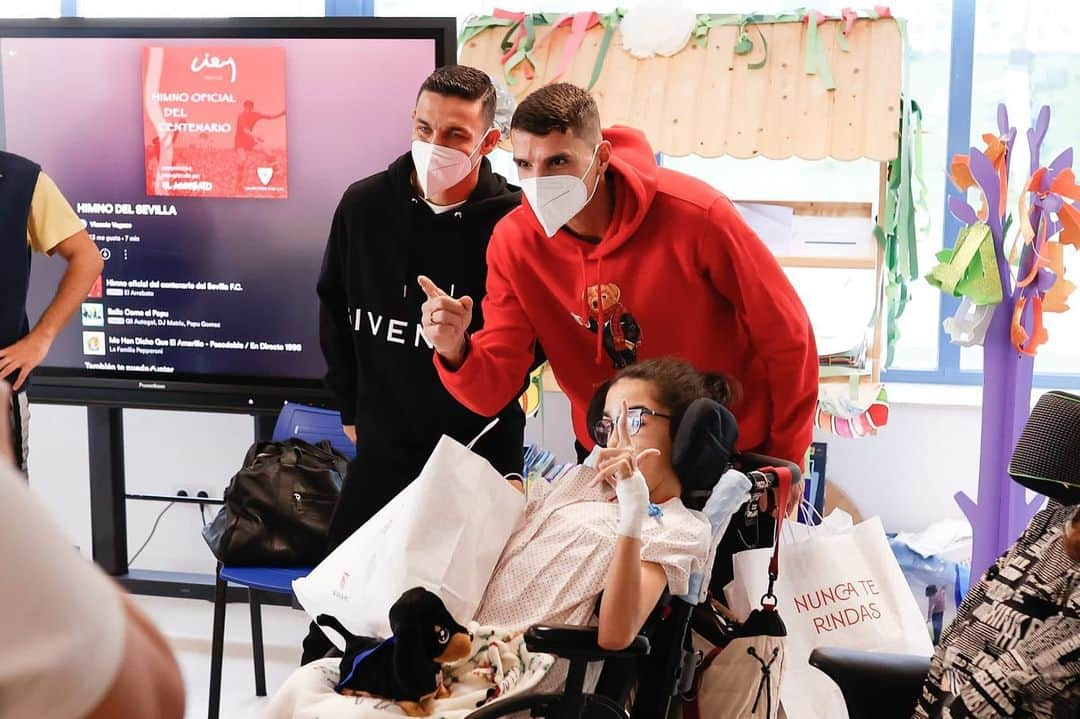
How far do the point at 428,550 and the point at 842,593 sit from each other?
79cm

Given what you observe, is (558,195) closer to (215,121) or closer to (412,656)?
(412,656)

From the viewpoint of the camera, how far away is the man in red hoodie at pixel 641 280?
2365mm

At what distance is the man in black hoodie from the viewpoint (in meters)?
2.99

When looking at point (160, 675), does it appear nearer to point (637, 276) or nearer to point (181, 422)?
point (637, 276)

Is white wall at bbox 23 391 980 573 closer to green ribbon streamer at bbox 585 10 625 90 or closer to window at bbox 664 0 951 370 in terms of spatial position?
window at bbox 664 0 951 370

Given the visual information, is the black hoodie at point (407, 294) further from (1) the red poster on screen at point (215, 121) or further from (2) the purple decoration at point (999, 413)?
(2) the purple decoration at point (999, 413)

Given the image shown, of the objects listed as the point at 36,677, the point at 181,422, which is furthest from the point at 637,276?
the point at 181,422

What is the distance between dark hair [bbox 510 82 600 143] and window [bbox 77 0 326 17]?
2.96 meters

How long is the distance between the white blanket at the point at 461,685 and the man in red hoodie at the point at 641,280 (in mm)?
546

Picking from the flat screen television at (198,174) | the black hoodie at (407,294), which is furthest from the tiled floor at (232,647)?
the black hoodie at (407,294)

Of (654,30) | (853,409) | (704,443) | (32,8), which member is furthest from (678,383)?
(32,8)

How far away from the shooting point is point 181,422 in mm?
4879

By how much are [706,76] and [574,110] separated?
1971 millimetres

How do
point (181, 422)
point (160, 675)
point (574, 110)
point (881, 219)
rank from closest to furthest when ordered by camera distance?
1. point (160, 675)
2. point (574, 110)
3. point (881, 219)
4. point (181, 422)
